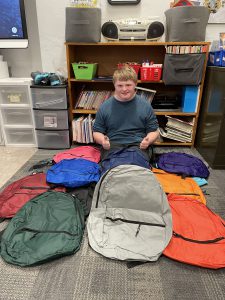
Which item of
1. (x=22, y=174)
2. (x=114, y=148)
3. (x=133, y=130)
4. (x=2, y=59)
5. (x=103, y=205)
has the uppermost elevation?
(x=2, y=59)

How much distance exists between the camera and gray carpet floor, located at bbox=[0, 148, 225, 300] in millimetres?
997

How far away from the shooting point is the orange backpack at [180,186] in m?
1.59

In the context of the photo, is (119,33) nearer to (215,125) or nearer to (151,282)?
(215,125)

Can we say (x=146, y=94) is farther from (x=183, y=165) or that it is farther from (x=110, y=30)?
(x=183, y=165)

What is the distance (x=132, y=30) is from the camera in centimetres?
218

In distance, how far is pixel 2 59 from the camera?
2.56 meters

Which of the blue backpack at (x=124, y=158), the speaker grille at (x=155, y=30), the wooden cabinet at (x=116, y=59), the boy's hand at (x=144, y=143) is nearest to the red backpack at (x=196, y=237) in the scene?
the blue backpack at (x=124, y=158)

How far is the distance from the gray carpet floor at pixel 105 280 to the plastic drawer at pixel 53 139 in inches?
60.3

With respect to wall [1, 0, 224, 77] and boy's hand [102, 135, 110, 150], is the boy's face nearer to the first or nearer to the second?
boy's hand [102, 135, 110, 150]

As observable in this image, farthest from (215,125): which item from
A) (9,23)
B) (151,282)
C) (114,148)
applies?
(9,23)

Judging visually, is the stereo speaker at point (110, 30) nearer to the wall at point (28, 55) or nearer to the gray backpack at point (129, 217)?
the wall at point (28, 55)

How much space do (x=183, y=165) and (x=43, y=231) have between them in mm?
1231

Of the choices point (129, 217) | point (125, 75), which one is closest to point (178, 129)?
point (125, 75)

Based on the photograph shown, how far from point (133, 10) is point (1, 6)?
1.35 metres
